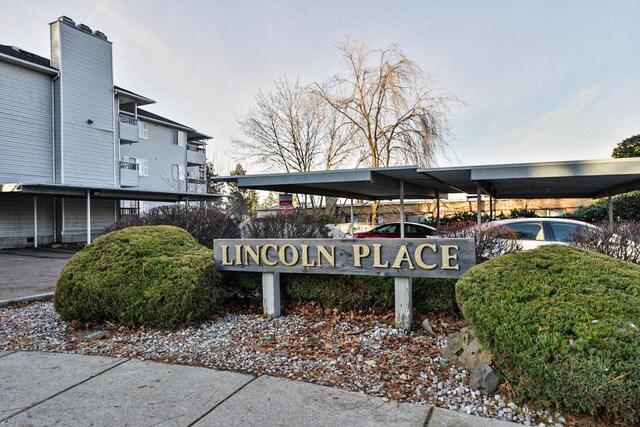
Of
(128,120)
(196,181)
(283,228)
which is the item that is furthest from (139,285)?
(196,181)

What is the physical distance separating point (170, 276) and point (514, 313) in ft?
13.4

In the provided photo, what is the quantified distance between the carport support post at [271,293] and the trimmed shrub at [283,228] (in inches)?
Answer: 170

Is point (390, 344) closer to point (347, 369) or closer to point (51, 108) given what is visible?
point (347, 369)

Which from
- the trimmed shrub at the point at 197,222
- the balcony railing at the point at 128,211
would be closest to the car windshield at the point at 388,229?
the trimmed shrub at the point at 197,222

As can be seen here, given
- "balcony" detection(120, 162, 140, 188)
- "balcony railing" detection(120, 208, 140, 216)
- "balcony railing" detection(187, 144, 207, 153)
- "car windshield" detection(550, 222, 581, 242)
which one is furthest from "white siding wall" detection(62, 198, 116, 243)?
"car windshield" detection(550, 222, 581, 242)

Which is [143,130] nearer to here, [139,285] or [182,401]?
[139,285]

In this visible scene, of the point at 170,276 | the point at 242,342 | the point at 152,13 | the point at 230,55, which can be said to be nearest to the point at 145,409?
the point at 242,342

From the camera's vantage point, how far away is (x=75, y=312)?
5.25m

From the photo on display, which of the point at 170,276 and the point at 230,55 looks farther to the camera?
the point at 230,55

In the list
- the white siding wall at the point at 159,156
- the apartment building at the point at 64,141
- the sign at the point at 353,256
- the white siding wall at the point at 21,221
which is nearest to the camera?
the sign at the point at 353,256

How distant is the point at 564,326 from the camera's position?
279 cm

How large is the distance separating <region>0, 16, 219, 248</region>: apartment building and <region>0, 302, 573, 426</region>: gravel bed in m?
14.2

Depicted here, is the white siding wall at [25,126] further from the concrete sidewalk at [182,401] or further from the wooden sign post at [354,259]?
the concrete sidewalk at [182,401]

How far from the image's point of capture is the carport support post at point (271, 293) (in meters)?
5.40
